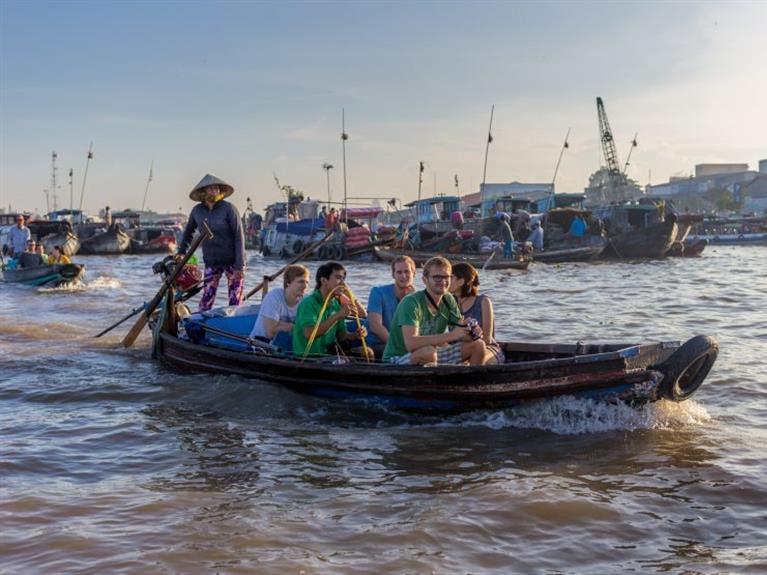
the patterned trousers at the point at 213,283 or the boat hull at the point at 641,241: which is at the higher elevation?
the boat hull at the point at 641,241

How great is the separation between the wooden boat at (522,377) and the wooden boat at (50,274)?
47.5ft

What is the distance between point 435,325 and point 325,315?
53.1 inches

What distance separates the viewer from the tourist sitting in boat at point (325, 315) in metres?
7.11

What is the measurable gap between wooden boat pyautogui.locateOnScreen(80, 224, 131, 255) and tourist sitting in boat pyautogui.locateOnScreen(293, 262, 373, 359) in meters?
39.1

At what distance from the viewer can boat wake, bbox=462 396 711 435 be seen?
6.37 m

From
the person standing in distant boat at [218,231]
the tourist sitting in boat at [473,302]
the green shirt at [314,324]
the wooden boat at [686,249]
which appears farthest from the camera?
the wooden boat at [686,249]

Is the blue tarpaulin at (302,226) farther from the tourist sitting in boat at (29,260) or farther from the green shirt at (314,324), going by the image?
the green shirt at (314,324)

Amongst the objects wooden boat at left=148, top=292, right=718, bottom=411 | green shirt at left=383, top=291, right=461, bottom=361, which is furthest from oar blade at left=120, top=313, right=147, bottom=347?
green shirt at left=383, top=291, right=461, bottom=361

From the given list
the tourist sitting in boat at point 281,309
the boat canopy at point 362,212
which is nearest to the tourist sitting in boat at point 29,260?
the tourist sitting in boat at point 281,309

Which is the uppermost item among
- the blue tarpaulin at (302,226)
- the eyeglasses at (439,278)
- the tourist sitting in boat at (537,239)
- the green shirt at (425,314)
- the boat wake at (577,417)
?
the blue tarpaulin at (302,226)

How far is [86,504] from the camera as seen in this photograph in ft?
16.3

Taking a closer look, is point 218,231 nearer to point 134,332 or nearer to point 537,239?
point 134,332

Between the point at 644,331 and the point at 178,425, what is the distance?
312 inches

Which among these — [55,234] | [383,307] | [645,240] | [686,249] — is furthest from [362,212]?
[383,307]
